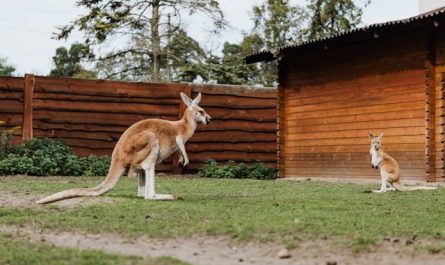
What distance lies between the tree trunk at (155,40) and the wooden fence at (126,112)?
33.5 ft

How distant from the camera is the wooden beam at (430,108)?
626 inches

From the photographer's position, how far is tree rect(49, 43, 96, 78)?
32.0 meters

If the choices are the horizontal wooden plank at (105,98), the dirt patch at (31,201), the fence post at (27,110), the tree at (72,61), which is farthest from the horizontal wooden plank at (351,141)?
the tree at (72,61)

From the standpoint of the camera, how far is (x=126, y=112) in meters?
20.5

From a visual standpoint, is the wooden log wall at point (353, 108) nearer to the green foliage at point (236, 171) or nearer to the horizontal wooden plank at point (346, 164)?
the horizontal wooden plank at point (346, 164)

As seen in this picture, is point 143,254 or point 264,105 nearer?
point 143,254

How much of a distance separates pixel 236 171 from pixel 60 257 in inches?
587

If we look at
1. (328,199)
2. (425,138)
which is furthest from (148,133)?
(425,138)

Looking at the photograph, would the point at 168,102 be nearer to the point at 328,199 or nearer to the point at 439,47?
the point at 439,47

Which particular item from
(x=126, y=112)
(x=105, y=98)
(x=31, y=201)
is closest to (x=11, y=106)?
(x=105, y=98)

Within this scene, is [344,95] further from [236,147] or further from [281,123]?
[236,147]

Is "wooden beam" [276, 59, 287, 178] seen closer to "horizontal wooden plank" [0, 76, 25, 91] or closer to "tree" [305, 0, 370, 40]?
"horizontal wooden plank" [0, 76, 25, 91]

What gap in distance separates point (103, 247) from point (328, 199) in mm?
5259

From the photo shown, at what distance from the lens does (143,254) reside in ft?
20.1
